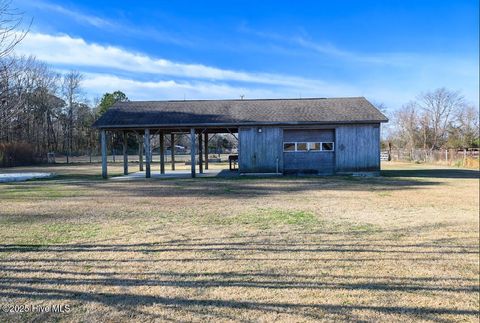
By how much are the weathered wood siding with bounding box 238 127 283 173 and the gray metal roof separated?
1.90ft

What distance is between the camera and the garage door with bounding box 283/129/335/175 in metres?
18.6

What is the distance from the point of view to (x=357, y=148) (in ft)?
60.1

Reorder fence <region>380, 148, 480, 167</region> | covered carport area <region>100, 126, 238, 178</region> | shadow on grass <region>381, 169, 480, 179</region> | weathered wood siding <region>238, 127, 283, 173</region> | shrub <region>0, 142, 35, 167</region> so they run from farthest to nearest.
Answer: shrub <region>0, 142, 35, 167</region> → fence <region>380, 148, 480, 167</region> → weathered wood siding <region>238, 127, 283, 173</region> → shadow on grass <region>381, 169, 480, 179</region> → covered carport area <region>100, 126, 238, 178</region>

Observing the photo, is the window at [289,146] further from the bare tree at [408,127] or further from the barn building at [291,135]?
the bare tree at [408,127]

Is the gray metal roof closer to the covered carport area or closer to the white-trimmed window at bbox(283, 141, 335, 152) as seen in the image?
the covered carport area

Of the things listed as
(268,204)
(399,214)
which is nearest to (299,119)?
(268,204)

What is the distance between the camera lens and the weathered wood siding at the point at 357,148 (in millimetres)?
18203

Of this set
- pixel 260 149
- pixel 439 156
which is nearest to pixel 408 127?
pixel 439 156

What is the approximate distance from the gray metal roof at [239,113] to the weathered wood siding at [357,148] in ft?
1.90

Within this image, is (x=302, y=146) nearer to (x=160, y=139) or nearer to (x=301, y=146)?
(x=301, y=146)

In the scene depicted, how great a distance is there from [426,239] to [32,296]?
5330 millimetres

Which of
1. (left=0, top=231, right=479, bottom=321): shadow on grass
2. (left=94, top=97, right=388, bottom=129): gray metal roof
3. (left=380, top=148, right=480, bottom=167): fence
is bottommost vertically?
(left=0, top=231, right=479, bottom=321): shadow on grass

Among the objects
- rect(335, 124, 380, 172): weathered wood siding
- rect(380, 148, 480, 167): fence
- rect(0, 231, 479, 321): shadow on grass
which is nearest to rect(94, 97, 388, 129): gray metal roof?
rect(335, 124, 380, 172): weathered wood siding

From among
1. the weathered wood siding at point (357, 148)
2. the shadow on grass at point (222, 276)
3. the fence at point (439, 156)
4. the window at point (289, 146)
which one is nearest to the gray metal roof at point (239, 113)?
the weathered wood siding at point (357, 148)
